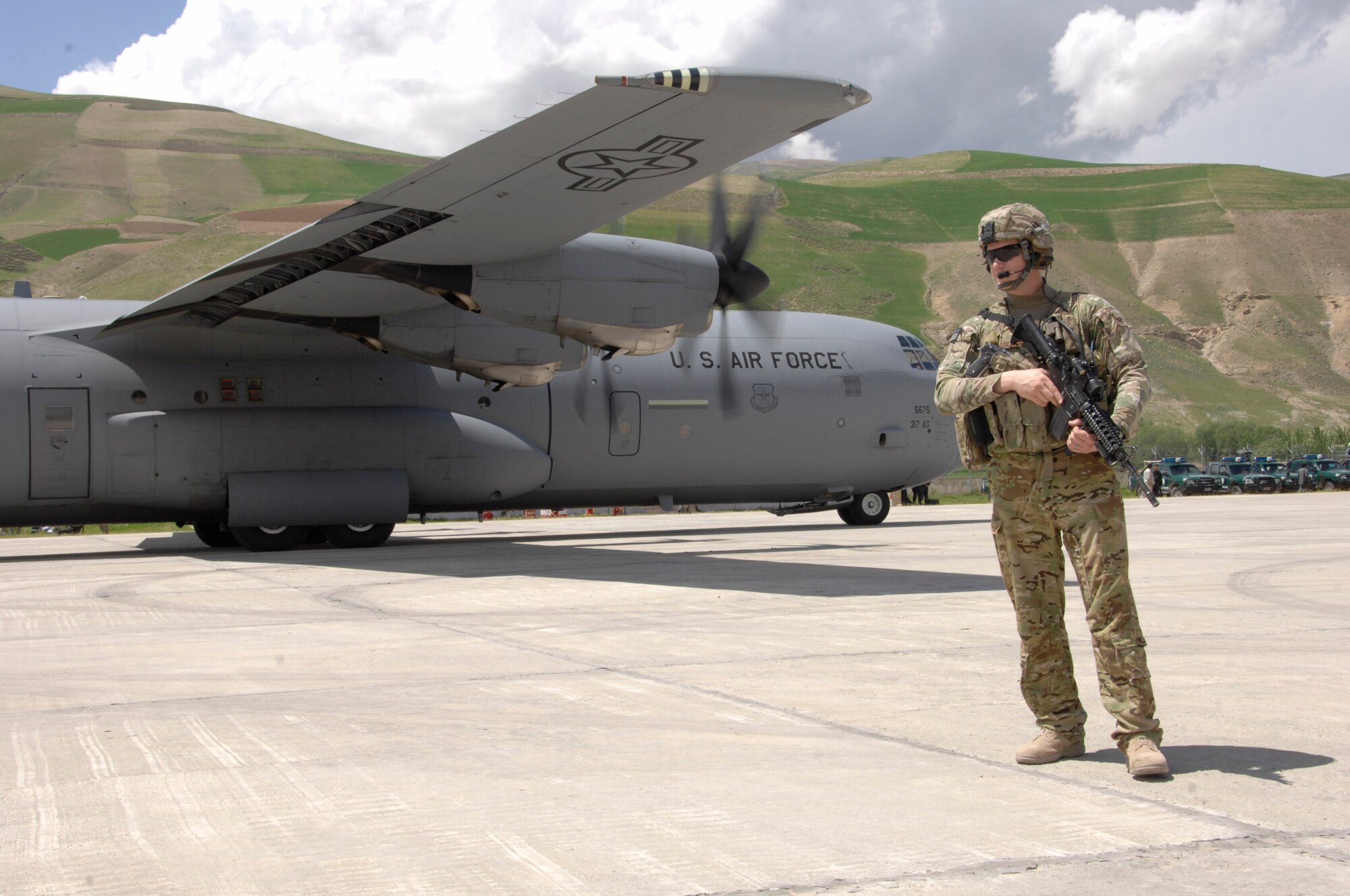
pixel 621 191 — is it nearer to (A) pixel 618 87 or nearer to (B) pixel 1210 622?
(A) pixel 618 87

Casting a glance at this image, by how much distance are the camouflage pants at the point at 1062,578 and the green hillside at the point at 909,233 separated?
266 ft

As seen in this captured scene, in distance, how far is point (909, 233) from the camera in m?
136

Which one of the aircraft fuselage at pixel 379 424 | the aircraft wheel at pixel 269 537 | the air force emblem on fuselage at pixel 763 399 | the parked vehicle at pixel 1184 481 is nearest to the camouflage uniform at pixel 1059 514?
the aircraft fuselage at pixel 379 424

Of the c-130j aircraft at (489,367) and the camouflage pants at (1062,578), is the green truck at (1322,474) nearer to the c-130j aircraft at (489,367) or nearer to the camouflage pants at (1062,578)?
the c-130j aircraft at (489,367)

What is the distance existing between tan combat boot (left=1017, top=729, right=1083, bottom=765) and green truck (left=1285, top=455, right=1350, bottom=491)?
51.2 meters

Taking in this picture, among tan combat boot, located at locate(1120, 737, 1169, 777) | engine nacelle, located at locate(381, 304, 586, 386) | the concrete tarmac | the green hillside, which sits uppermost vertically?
the green hillside

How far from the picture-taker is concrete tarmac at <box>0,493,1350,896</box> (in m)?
3.55

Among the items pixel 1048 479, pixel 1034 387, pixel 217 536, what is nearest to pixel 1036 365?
pixel 1034 387

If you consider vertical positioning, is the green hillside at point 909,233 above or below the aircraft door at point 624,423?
above

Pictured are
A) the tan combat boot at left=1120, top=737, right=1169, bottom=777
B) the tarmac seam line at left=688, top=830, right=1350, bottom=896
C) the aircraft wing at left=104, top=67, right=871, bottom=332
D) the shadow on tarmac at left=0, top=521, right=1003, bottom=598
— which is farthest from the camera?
the shadow on tarmac at left=0, top=521, right=1003, bottom=598

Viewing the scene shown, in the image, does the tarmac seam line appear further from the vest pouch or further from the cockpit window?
the cockpit window

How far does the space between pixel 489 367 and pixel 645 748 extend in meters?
11.5

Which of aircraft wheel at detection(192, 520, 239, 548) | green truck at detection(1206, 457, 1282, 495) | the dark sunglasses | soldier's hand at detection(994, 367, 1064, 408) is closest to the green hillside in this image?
green truck at detection(1206, 457, 1282, 495)

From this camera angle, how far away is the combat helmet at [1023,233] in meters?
4.98
